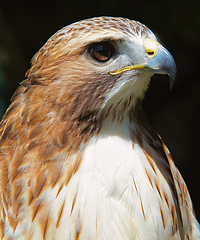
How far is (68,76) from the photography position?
1.27 meters

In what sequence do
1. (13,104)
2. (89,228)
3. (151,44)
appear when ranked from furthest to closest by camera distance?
(13,104) → (151,44) → (89,228)

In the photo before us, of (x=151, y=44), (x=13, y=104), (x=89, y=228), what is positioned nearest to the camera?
(x=89, y=228)

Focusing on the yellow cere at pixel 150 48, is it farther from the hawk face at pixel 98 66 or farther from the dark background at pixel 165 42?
the dark background at pixel 165 42

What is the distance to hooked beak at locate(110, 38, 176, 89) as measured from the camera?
48.4 inches

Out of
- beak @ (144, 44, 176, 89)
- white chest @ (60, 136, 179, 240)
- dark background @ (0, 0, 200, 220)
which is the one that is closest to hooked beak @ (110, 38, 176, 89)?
beak @ (144, 44, 176, 89)

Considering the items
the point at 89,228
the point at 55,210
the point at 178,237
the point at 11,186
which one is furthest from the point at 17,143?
the point at 178,237

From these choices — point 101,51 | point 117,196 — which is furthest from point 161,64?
point 117,196

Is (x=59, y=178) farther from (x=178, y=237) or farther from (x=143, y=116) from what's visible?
(x=178, y=237)

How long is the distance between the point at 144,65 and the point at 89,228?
2.47 ft

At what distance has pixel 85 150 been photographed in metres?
1.27

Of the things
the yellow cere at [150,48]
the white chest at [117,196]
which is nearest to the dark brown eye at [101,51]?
the yellow cere at [150,48]

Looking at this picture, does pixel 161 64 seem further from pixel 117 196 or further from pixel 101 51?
pixel 117 196

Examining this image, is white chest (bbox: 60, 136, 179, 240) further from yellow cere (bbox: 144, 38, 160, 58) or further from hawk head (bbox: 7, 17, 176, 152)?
yellow cere (bbox: 144, 38, 160, 58)

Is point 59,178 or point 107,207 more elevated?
point 59,178
